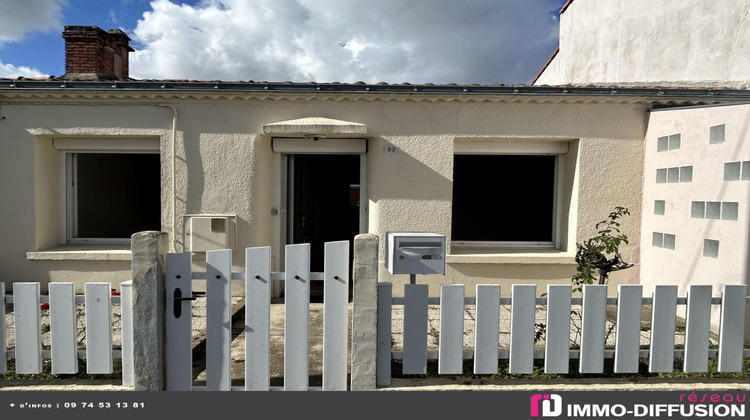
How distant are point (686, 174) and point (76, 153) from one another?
28.9 feet

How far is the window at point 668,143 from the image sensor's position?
5.31 m

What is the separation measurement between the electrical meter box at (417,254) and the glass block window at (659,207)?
385cm

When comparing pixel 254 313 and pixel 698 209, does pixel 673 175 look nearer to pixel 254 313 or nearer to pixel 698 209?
pixel 698 209

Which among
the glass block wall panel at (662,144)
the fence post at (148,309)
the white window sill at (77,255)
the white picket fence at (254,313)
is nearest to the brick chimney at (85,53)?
the white window sill at (77,255)

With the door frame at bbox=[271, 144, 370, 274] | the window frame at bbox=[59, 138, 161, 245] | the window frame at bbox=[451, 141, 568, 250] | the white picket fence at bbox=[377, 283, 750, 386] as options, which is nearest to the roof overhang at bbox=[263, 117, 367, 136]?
the door frame at bbox=[271, 144, 370, 274]

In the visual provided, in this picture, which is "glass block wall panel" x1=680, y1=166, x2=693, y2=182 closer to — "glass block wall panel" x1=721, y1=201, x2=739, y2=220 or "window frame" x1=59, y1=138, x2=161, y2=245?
"glass block wall panel" x1=721, y1=201, x2=739, y2=220

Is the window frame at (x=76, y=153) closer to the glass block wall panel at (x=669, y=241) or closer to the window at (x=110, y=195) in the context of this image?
the window at (x=110, y=195)

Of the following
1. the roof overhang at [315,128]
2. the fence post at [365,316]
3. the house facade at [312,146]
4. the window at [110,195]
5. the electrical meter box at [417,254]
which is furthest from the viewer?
the window at [110,195]

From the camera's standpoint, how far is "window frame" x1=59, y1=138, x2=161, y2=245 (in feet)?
20.6

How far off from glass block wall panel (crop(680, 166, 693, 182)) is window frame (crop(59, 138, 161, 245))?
7.25 metres
